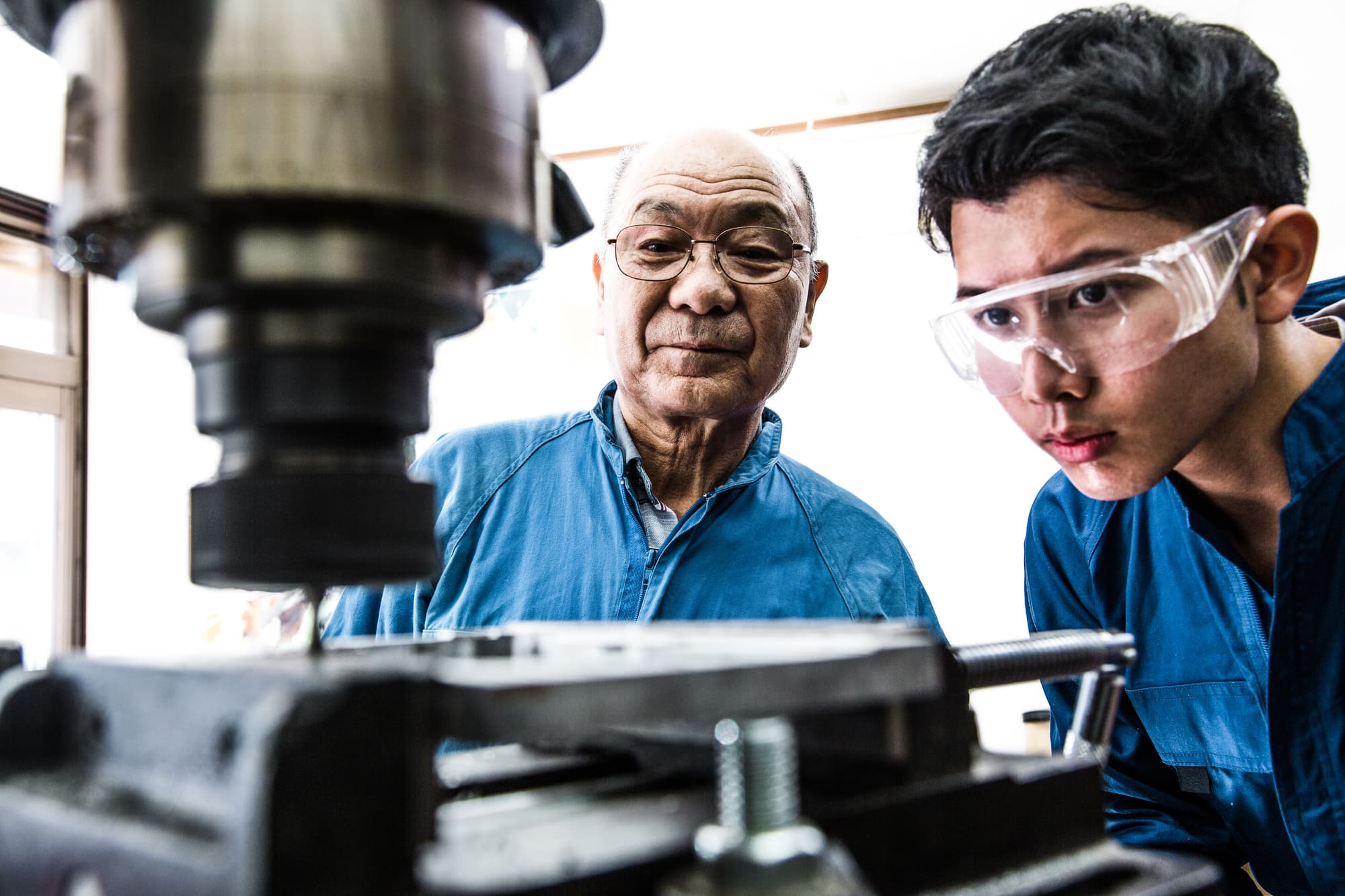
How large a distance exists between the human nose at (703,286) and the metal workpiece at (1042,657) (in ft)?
3.34

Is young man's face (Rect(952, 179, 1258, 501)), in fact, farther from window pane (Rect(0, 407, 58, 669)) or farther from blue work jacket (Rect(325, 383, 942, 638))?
window pane (Rect(0, 407, 58, 669))

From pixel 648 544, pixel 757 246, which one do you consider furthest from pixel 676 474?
pixel 757 246

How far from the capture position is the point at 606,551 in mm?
1767

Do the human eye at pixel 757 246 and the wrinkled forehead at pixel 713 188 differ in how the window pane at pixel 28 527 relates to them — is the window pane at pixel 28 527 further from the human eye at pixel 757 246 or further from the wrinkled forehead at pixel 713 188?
the human eye at pixel 757 246

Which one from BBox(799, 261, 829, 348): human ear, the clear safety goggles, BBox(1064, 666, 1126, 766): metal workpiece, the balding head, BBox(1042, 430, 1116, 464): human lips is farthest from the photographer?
BBox(799, 261, 829, 348): human ear

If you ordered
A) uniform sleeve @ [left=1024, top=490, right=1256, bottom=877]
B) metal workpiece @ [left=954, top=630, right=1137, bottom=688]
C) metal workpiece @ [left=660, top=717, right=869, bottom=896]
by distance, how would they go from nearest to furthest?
metal workpiece @ [left=660, top=717, right=869, bottom=896] < metal workpiece @ [left=954, top=630, right=1137, bottom=688] < uniform sleeve @ [left=1024, top=490, right=1256, bottom=877]

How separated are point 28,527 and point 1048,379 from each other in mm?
→ 5158

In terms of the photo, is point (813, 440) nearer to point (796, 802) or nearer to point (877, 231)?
point (877, 231)

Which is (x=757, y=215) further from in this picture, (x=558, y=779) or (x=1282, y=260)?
(x=558, y=779)

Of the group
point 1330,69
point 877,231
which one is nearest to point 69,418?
point 877,231

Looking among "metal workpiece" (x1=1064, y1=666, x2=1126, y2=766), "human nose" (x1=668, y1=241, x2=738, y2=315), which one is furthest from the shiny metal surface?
"human nose" (x1=668, y1=241, x2=738, y2=315)

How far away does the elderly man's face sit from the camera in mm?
1819

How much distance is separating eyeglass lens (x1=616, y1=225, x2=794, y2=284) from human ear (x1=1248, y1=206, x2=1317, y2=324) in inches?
31.6

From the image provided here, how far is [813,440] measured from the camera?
541 cm
